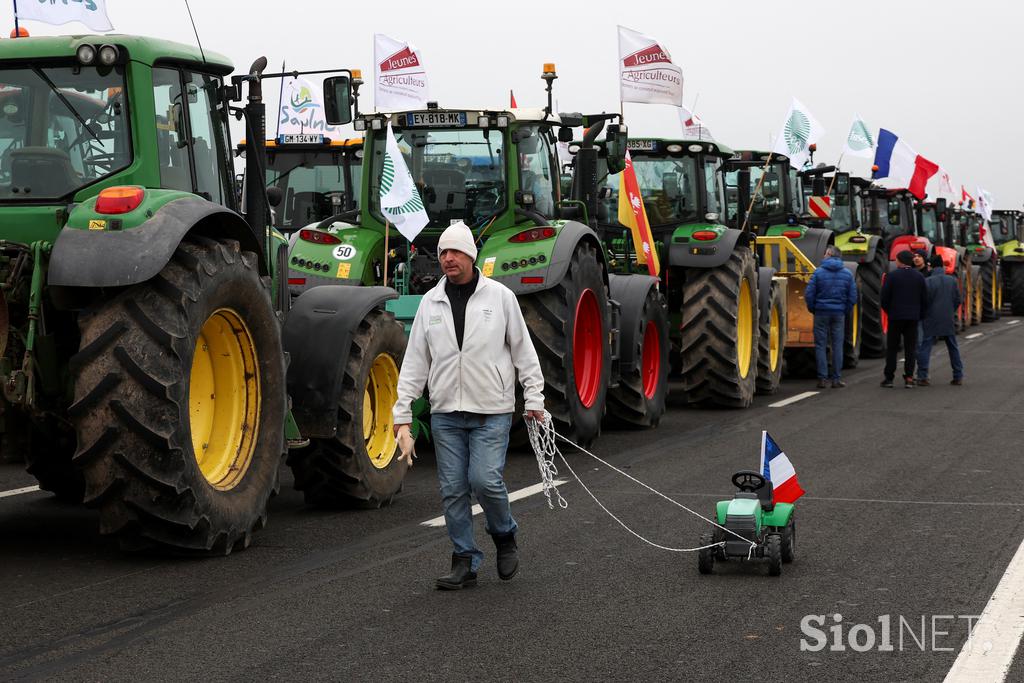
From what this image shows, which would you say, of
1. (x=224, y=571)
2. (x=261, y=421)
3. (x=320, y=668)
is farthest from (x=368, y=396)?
(x=320, y=668)

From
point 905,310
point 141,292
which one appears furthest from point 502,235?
point 905,310

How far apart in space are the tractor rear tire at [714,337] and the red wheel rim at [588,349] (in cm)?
317

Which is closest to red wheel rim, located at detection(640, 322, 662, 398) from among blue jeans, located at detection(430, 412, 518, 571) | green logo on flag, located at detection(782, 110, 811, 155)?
blue jeans, located at detection(430, 412, 518, 571)

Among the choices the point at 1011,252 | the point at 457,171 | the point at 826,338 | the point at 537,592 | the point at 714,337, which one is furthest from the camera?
the point at 1011,252

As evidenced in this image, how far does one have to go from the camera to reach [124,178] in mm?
7688

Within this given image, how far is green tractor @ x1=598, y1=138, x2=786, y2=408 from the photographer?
15961mm

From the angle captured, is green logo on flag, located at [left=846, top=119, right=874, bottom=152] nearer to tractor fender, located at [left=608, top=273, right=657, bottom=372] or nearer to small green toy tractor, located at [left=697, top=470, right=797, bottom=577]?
tractor fender, located at [left=608, top=273, right=657, bottom=372]

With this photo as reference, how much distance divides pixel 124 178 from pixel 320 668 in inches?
128

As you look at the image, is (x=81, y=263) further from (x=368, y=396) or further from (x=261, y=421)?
(x=368, y=396)

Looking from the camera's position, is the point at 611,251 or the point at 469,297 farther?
the point at 611,251

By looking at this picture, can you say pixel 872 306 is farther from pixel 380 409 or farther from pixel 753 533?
pixel 753 533

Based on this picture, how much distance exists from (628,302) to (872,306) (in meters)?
10.6

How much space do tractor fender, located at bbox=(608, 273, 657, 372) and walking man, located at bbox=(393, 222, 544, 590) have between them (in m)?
6.52

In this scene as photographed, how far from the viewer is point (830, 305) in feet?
60.7
